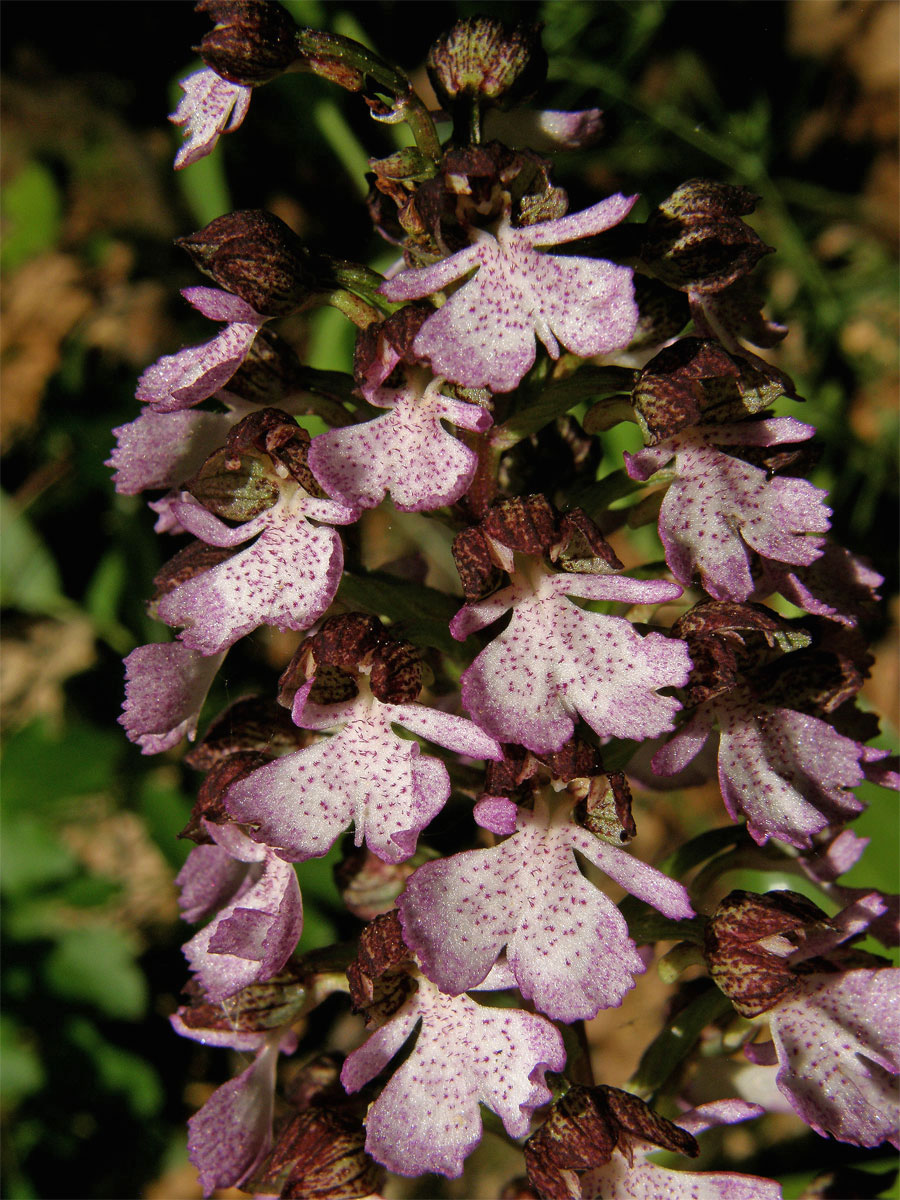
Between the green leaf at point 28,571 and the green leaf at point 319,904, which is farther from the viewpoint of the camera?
the green leaf at point 28,571

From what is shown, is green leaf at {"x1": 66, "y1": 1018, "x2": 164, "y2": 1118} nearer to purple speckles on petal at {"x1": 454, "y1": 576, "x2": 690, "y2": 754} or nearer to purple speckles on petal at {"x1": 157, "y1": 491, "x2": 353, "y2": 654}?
purple speckles on petal at {"x1": 157, "y1": 491, "x2": 353, "y2": 654}

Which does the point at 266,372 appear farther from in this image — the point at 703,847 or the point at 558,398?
the point at 703,847

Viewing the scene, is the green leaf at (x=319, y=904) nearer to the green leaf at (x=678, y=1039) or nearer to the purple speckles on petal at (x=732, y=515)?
the green leaf at (x=678, y=1039)

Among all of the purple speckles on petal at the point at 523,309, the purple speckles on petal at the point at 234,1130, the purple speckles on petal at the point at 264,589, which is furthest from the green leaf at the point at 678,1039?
the purple speckles on petal at the point at 523,309

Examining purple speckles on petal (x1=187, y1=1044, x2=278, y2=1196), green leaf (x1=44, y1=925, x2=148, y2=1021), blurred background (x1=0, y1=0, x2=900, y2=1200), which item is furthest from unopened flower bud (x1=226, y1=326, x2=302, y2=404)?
green leaf (x1=44, y1=925, x2=148, y2=1021)

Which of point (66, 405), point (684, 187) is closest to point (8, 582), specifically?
point (66, 405)

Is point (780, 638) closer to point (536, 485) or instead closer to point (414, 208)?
point (536, 485)
